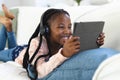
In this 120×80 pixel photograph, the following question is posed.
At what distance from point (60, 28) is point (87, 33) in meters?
0.21

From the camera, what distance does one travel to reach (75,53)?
2.97 feet

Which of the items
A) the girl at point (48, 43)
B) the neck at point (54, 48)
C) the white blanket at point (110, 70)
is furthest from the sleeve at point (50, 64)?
the white blanket at point (110, 70)

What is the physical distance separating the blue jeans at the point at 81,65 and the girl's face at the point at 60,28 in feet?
0.69

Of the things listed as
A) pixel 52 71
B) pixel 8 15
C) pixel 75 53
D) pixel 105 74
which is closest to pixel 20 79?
pixel 52 71

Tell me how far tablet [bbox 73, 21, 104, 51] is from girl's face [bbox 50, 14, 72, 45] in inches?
5.8

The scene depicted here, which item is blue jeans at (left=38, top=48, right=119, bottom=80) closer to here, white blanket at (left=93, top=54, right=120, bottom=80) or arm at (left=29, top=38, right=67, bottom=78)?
arm at (left=29, top=38, right=67, bottom=78)

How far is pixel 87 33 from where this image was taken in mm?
919

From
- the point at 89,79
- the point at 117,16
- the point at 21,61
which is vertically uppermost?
the point at 117,16

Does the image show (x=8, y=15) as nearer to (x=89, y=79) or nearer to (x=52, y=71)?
(x=52, y=71)

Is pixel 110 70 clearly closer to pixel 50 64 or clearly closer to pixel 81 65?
pixel 81 65

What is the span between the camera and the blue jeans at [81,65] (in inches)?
33.2

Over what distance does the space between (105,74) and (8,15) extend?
3.28ft

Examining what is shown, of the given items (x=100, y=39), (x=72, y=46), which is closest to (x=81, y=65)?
(x=72, y=46)

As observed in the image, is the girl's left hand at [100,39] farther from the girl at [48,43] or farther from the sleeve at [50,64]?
the sleeve at [50,64]
